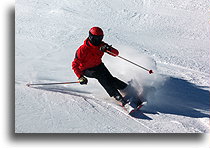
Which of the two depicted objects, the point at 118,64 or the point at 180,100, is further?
the point at 118,64

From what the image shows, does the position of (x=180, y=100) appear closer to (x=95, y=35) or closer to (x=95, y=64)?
(x=95, y=64)

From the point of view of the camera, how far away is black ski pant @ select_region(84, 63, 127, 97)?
5391 mm

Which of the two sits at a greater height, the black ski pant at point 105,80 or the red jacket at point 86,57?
the red jacket at point 86,57

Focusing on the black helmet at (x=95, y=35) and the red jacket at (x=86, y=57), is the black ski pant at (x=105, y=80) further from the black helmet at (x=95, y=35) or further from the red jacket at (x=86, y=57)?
the black helmet at (x=95, y=35)

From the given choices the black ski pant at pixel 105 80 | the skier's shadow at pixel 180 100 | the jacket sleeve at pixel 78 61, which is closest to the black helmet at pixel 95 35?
the jacket sleeve at pixel 78 61

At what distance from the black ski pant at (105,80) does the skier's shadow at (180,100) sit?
1.83ft

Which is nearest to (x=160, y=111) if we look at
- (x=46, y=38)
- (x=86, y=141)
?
(x=86, y=141)

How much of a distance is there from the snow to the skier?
23cm

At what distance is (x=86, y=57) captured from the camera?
5363 mm

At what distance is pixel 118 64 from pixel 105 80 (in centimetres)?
110

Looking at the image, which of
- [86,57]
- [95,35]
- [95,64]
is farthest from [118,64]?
[95,35]

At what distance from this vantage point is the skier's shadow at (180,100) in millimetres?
5453

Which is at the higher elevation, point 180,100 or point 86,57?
point 86,57

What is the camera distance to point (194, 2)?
9.80 metres
